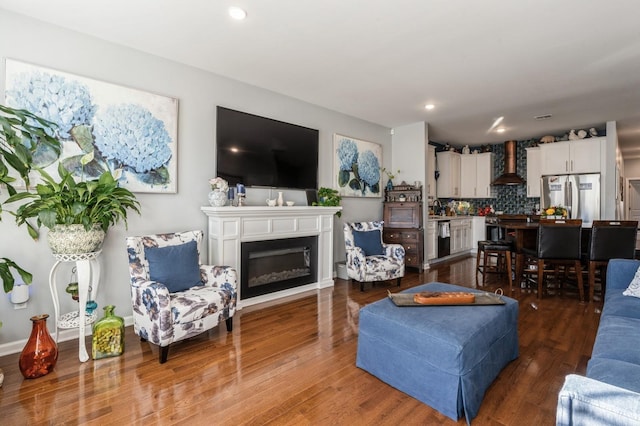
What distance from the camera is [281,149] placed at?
400 cm

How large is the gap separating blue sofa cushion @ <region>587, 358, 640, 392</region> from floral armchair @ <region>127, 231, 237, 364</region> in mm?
2342

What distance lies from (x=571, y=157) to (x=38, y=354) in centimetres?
771

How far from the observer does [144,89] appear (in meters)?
2.96

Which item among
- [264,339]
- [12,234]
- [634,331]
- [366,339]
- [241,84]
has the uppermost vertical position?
[241,84]

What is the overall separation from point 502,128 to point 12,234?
6.92 m

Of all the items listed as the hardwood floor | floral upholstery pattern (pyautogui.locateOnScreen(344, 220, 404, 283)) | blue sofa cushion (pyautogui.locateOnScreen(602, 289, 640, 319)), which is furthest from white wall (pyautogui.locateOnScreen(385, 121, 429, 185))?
blue sofa cushion (pyautogui.locateOnScreen(602, 289, 640, 319))

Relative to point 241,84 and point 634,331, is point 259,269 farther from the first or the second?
point 634,331

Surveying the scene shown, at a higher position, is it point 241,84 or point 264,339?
point 241,84

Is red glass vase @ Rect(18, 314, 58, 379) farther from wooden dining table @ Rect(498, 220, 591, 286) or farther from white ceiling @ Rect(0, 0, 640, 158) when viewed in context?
wooden dining table @ Rect(498, 220, 591, 286)

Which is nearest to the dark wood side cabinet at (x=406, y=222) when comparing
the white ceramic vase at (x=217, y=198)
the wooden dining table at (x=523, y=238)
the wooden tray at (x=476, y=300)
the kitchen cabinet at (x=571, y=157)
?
the wooden dining table at (x=523, y=238)

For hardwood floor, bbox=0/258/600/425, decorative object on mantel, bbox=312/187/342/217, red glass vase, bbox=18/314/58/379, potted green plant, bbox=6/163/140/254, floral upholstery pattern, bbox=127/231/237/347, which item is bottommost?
hardwood floor, bbox=0/258/600/425

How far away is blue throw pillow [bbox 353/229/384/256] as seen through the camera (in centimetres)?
430

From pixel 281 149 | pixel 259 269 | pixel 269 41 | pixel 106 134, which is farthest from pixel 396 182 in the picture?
pixel 106 134

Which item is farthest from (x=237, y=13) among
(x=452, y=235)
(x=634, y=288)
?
(x=452, y=235)
